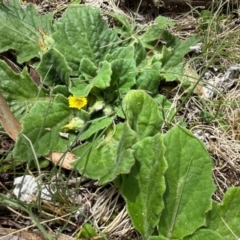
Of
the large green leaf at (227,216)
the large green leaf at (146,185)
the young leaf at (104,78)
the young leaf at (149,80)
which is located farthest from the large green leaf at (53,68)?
the large green leaf at (227,216)

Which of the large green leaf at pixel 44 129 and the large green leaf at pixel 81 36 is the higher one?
the large green leaf at pixel 81 36

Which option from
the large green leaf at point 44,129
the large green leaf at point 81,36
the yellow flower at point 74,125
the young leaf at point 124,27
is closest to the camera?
the large green leaf at point 44,129

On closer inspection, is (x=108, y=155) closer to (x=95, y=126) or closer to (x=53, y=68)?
(x=95, y=126)

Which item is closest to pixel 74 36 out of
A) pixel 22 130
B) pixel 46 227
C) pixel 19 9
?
pixel 19 9

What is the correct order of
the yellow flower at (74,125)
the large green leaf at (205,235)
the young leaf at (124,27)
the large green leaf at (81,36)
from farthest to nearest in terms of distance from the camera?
1. the young leaf at (124,27)
2. the large green leaf at (81,36)
3. the yellow flower at (74,125)
4. the large green leaf at (205,235)

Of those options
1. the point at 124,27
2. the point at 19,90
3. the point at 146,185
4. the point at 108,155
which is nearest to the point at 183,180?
the point at 146,185

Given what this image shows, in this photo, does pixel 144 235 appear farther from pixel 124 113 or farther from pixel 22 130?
pixel 22 130

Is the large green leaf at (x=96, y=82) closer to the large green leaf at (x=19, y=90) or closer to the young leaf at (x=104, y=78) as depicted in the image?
the young leaf at (x=104, y=78)
